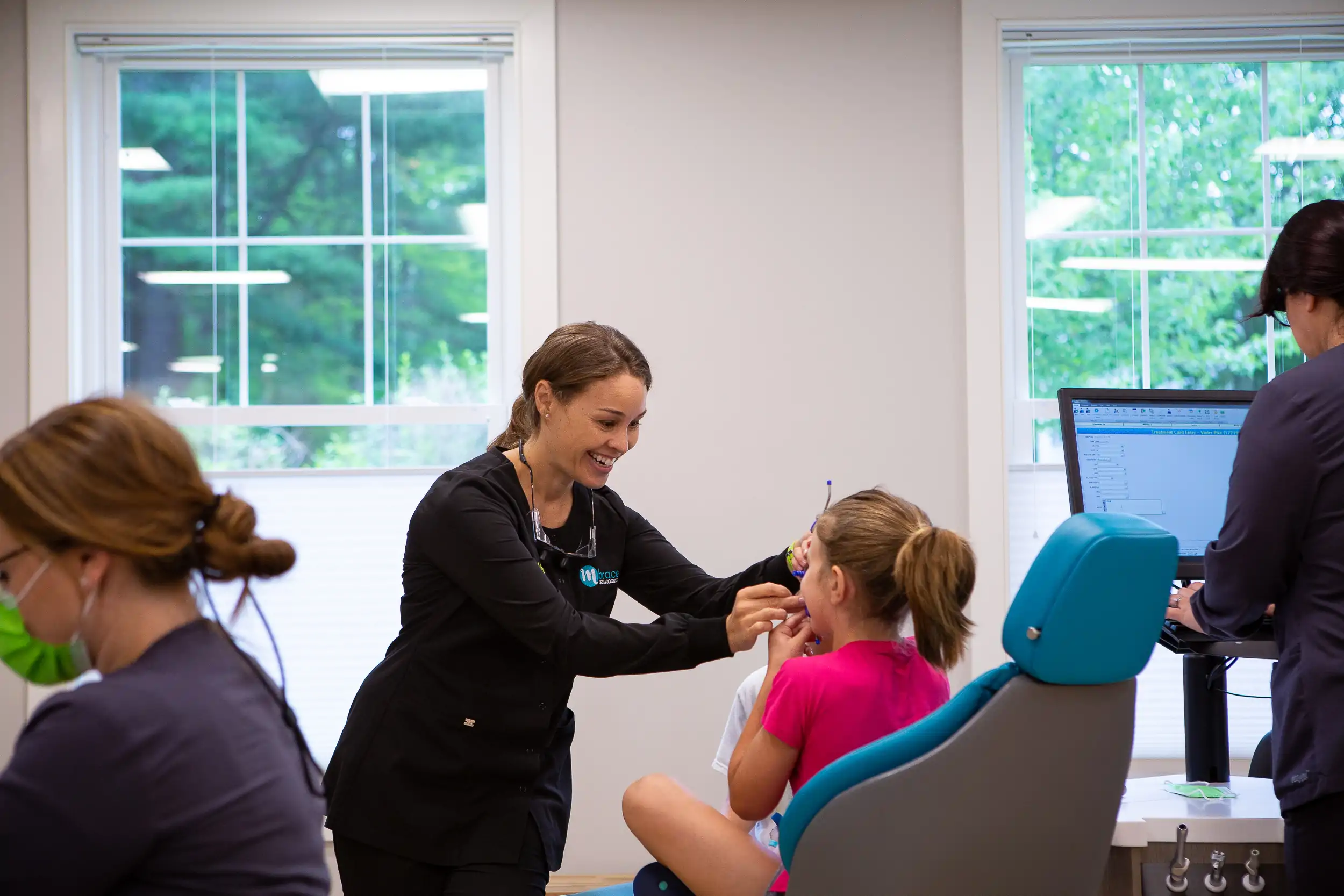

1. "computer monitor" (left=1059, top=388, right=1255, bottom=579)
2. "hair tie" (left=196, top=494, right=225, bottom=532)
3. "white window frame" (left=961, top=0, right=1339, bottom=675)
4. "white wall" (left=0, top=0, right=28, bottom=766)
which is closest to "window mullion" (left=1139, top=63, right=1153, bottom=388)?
"white window frame" (left=961, top=0, right=1339, bottom=675)

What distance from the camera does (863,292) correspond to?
3.23m

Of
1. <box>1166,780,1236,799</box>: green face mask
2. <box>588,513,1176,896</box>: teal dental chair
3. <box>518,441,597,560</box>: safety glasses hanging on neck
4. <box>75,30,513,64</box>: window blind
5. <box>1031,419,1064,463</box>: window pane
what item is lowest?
<box>1166,780,1236,799</box>: green face mask

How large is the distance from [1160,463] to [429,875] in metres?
1.68

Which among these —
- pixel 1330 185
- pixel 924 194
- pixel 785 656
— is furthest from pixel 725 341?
pixel 1330 185

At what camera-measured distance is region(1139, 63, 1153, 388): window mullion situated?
328 cm

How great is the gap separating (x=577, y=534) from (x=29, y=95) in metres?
2.38

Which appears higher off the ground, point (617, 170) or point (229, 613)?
point (617, 170)

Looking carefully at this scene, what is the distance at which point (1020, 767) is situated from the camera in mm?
1330

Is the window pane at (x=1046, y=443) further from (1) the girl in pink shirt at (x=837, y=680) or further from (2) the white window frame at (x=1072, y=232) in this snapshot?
(1) the girl in pink shirt at (x=837, y=680)

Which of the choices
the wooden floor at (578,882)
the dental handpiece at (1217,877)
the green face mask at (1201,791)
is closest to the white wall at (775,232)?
the wooden floor at (578,882)

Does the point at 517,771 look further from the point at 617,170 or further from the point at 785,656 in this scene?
the point at 617,170

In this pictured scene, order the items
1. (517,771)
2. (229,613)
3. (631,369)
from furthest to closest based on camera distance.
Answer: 1. (631,369)
2. (517,771)
3. (229,613)

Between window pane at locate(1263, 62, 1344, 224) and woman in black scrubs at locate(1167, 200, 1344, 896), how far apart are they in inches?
69.6

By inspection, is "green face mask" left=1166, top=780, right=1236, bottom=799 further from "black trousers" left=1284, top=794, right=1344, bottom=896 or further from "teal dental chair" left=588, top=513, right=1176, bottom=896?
"teal dental chair" left=588, top=513, right=1176, bottom=896
